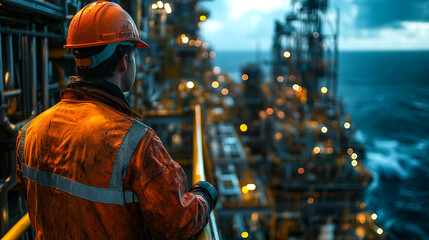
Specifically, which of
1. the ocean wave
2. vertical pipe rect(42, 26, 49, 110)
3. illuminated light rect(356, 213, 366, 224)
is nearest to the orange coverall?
vertical pipe rect(42, 26, 49, 110)

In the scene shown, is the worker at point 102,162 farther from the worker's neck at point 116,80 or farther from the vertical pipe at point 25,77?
the vertical pipe at point 25,77

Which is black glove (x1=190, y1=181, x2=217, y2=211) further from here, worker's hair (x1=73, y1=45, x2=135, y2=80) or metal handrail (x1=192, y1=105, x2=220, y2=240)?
worker's hair (x1=73, y1=45, x2=135, y2=80)

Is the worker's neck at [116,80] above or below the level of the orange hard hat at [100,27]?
below

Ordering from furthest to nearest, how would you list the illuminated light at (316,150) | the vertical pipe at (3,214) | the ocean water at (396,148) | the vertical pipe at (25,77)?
the ocean water at (396,148) → the illuminated light at (316,150) → the vertical pipe at (25,77) → the vertical pipe at (3,214)

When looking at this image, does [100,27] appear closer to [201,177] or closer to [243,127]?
[201,177]

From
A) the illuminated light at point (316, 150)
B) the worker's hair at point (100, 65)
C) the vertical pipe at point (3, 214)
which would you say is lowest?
the illuminated light at point (316, 150)

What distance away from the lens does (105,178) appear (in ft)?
4.82

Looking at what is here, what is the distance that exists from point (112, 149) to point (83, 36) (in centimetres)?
57

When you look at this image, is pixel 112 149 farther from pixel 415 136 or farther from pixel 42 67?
pixel 415 136

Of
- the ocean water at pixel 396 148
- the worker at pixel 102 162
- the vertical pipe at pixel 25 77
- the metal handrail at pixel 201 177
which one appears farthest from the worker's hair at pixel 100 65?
the ocean water at pixel 396 148

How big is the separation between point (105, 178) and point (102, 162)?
7 cm

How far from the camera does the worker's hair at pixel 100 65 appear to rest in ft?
5.39

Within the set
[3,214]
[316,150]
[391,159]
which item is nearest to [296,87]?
[316,150]

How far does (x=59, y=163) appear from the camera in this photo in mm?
1570
